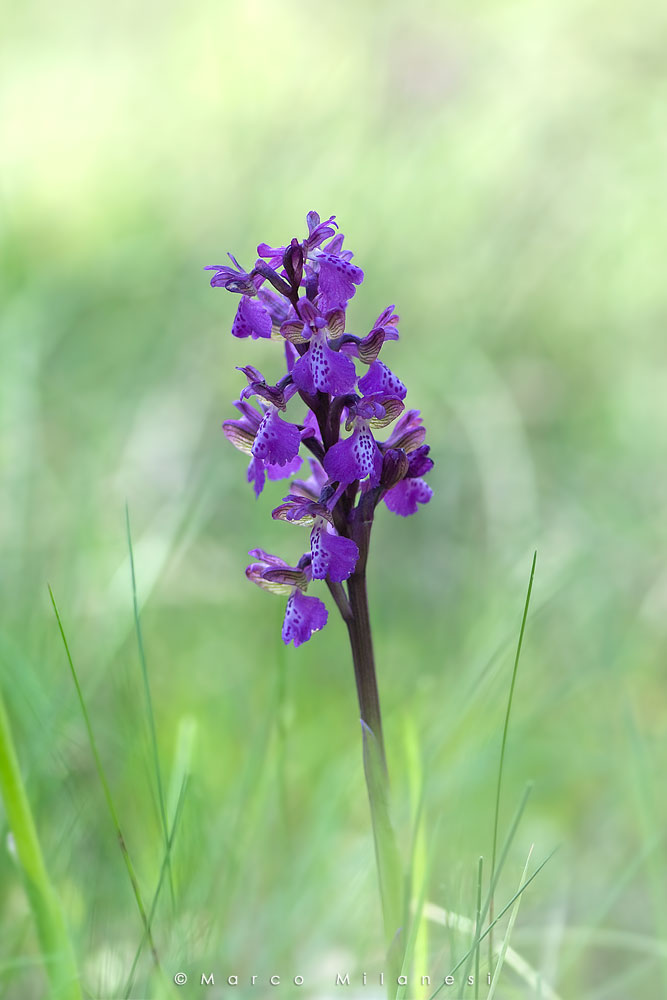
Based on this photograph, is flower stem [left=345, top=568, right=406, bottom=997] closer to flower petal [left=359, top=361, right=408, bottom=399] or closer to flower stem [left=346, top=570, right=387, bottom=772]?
flower stem [left=346, top=570, right=387, bottom=772]

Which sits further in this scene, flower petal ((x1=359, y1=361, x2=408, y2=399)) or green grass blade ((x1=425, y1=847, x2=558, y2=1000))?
flower petal ((x1=359, y1=361, x2=408, y2=399))

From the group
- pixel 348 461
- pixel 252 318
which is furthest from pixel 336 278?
pixel 348 461

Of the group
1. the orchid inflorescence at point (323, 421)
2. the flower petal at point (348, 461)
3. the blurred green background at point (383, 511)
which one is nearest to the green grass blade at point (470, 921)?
the blurred green background at point (383, 511)

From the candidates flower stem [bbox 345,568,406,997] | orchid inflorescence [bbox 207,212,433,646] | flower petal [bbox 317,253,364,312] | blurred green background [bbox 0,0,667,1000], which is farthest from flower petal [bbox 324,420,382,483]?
blurred green background [bbox 0,0,667,1000]

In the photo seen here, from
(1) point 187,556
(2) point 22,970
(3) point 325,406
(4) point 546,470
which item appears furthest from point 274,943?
(4) point 546,470

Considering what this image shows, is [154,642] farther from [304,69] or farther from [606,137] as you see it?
[304,69]

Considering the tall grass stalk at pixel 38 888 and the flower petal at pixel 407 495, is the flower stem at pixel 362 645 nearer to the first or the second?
the flower petal at pixel 407 495

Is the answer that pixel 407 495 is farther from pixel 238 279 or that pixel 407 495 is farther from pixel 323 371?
pixel 238 279
